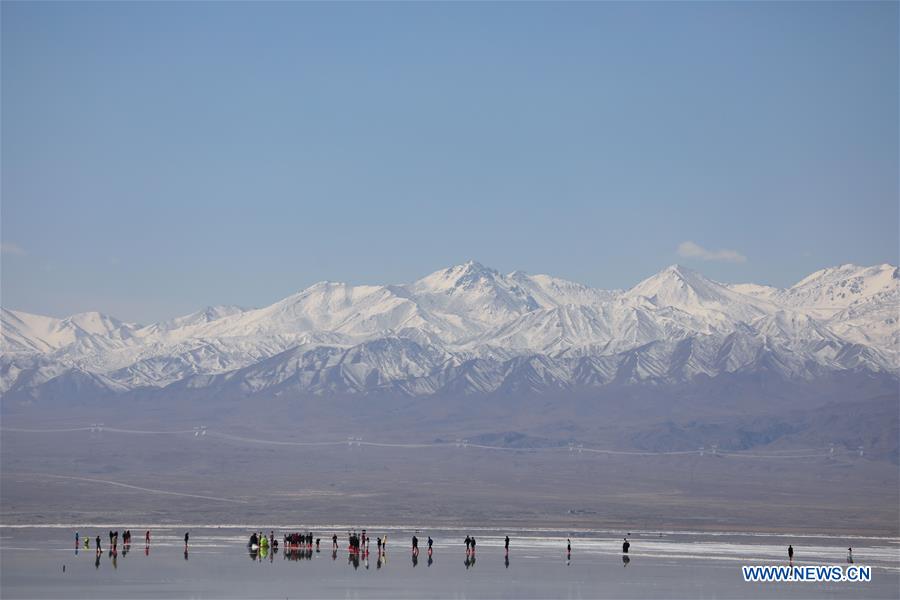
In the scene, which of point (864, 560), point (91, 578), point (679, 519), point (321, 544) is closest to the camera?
point (91, 578)

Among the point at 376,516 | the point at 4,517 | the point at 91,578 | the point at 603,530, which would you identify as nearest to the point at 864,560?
the point at 603,530

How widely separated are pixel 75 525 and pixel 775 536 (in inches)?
3111

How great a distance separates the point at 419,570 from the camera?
106938 mm

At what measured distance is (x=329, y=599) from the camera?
87000 mm

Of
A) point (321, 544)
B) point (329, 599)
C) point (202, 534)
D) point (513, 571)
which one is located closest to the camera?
point (329, 599)

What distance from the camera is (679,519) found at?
195 metres

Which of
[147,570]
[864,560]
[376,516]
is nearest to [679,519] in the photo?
[376,516]

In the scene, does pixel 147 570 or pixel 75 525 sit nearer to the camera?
pixel 147 570

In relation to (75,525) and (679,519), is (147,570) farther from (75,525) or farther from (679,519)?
(679,519)

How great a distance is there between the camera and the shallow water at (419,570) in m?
92.2

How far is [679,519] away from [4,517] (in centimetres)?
8700

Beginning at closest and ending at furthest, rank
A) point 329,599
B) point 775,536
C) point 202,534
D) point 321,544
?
point 329,599
point 321,544
point 202,534
point 775,536

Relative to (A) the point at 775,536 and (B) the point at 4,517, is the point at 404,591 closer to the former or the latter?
(A) the point at 775,536

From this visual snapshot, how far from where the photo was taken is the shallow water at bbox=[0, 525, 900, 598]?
303ft
